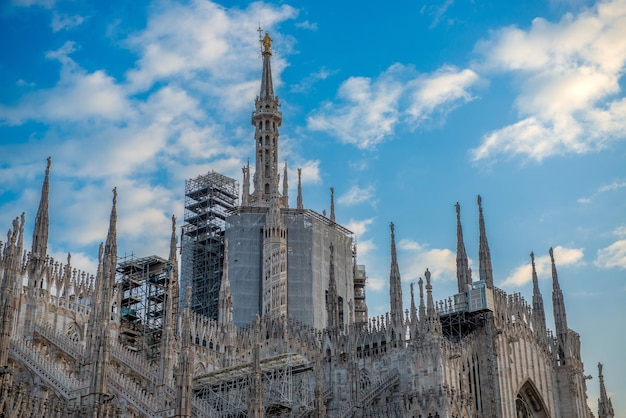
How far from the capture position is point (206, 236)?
65.0 m

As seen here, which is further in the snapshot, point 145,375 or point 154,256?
point 154,256

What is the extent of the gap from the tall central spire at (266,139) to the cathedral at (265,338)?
1.32 meters

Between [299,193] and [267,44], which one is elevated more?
[267,44]

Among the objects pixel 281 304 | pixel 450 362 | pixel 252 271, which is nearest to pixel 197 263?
pixel 252 271

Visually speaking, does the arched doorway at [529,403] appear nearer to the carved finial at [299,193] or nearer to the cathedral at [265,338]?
the cathedral at [265,338]

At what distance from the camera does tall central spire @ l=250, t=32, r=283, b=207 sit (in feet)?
219

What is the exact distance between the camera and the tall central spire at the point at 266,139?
6675 cm

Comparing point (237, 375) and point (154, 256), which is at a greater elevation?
point (154, 256)

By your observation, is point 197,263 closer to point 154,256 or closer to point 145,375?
point 154,256

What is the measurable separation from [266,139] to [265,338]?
21.8m

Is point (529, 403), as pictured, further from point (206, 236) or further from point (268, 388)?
point (206, 236)

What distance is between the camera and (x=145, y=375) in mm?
41656

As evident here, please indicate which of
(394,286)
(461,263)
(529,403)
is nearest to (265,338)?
(394,286)

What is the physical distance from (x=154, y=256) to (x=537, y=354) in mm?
25370
